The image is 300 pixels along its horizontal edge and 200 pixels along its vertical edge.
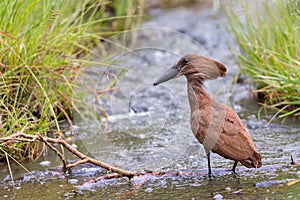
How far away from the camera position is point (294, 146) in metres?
4.95

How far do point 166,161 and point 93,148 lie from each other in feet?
2.51

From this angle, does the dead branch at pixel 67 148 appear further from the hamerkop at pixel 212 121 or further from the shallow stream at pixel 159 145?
the hamerkop at pixel 212 121

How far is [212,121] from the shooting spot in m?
4.23

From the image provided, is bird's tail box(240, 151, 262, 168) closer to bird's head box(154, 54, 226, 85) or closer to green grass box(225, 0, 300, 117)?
bird's head box(154, 54, 226, 85)

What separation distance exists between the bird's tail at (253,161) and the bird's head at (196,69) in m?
0.69

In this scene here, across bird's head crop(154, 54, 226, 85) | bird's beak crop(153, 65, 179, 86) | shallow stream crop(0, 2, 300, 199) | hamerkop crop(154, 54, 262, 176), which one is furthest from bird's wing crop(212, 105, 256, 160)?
bird's beak crop(153, 65, 179, 86)

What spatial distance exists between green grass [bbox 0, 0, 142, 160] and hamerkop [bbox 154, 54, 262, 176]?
3.82 ft

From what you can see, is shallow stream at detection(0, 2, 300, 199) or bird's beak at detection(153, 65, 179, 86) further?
bird's beak at detection(153, 65, 179, 86)

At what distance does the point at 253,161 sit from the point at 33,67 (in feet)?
7.46

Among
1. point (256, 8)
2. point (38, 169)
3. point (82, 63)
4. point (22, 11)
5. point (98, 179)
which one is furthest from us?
point (256, 8)

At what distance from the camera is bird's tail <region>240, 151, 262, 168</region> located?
160 inches

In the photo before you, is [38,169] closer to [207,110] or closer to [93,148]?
[93,148]

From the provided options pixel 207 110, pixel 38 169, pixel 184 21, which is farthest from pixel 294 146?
pixel 184 21

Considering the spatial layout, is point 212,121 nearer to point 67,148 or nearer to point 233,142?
point 233,142
